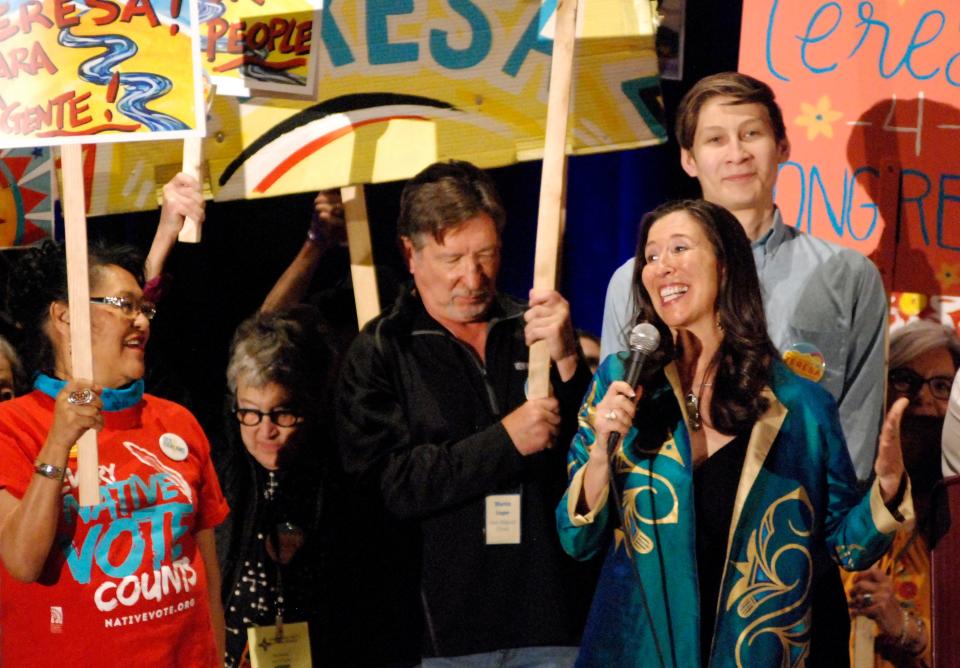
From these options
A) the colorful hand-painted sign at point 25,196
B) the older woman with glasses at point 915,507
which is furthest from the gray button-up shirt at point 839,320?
the colorful hand-painted sign at point 25,196

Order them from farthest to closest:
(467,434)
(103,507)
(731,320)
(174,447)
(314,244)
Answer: (314,244), (467,434), (174,447), (103,507), (731,320)

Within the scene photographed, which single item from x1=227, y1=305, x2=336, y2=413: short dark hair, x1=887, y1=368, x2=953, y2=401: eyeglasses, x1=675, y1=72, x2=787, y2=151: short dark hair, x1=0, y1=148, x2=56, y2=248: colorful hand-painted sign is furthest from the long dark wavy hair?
x1=0, y1=148, x2=56, y2=248: colorful hand-painted sign

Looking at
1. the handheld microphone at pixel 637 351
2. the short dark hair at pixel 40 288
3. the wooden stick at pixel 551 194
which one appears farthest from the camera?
the wooden stick at pixel 551 194

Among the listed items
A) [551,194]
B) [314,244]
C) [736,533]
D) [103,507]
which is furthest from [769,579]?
[314,244]

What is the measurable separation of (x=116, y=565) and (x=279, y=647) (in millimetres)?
651

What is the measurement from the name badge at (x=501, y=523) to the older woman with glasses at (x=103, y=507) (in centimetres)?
66

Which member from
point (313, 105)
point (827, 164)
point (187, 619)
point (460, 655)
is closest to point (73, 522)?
point (187, 619)

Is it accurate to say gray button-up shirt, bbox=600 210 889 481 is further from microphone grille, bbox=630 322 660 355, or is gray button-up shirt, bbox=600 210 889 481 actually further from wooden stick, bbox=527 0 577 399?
microphone grille, bbox=630 322 660 355

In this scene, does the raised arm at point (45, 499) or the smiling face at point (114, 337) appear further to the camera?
the smiling face at point (114, 337)

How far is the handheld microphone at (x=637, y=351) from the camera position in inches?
109

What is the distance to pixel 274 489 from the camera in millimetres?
3699

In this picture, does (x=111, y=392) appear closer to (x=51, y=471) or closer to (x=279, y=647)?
(x=51, y=471)

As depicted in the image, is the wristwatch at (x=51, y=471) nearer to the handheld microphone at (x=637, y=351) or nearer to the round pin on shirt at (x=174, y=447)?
the round pin on shirt at (x=174, y=447)

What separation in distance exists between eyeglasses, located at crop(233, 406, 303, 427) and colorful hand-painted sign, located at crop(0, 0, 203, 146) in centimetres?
82
